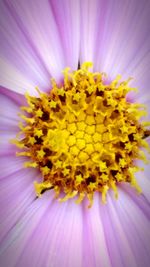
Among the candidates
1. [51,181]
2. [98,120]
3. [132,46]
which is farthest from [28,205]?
[132,46]

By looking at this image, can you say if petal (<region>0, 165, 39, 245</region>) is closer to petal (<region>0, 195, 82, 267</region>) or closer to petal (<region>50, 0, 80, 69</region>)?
petal (<region>0, 195, 82, 267</region>)

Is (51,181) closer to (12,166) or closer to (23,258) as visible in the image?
(12,166)

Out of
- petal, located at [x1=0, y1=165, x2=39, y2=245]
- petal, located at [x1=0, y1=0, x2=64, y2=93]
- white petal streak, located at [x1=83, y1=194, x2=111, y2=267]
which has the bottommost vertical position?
white petal streak, located at [x1=83, y1=194, x2=111, y2=267]

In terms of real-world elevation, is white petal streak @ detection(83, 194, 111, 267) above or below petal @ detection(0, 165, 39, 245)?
below

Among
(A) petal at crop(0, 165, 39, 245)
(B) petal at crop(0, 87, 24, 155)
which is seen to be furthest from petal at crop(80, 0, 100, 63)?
(A) petal at crop(0, 165, 39, 245)

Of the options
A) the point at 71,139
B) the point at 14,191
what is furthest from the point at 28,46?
the point at 14,191

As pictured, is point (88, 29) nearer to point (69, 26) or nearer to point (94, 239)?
point (69, 26)

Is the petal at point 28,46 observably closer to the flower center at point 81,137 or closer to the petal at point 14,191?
→ the flower center at point 81,137
